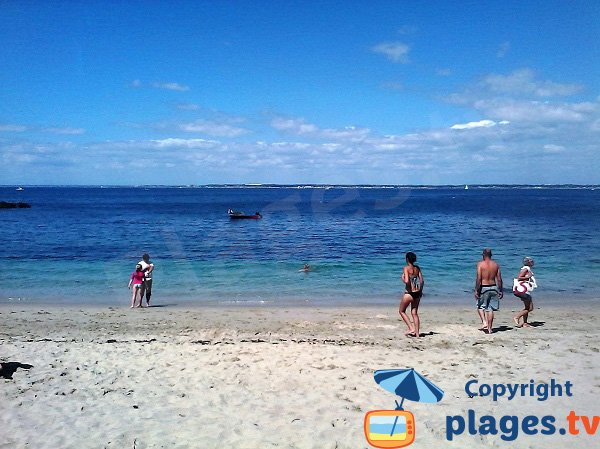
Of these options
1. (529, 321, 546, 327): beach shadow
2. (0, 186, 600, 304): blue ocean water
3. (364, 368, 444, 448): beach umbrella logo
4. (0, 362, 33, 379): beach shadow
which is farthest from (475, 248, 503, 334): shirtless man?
(0, 362, 33, 379): beach shadow

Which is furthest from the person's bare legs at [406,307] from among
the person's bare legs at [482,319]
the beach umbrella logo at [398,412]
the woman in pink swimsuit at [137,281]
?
the woman in pink swimsuit at [137,281]

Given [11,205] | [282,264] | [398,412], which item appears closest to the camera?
[398,412]

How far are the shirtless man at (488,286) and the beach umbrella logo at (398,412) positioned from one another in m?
3.43

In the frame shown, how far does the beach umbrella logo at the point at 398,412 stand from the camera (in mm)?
5754

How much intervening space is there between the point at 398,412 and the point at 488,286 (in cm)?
497

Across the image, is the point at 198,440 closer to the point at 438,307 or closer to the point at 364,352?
the point at 364,352

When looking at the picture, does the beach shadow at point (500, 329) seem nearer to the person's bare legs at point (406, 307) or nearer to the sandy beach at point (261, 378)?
the sandy beach at point (261, 378)

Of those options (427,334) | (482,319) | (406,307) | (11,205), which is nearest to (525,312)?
(482,319)

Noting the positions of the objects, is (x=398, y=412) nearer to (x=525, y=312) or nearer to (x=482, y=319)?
(x=482, y=319)

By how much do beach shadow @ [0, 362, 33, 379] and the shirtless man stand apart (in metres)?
8.80

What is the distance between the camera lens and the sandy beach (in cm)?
587

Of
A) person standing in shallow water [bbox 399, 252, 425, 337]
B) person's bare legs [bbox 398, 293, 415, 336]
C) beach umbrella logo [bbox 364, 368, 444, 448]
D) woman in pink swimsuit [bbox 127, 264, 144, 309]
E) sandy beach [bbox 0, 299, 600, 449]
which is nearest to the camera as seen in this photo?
beach umbrella logo [bbox 364, 368, 444, 448]

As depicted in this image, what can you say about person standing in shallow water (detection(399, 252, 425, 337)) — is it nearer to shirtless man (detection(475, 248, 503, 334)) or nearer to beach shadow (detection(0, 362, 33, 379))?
shirtless man (detection(475, 248, 503, 334))

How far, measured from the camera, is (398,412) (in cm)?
640
